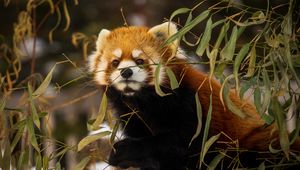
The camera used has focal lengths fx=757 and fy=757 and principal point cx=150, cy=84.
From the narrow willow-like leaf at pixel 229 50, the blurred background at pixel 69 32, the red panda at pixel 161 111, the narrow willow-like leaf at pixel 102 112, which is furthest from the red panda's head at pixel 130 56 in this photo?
the blurred background at pixel 69 32

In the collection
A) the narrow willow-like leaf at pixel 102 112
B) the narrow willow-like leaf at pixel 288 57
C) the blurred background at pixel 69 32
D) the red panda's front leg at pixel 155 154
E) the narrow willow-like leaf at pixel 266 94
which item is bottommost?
the blurred background at pixel 69 32

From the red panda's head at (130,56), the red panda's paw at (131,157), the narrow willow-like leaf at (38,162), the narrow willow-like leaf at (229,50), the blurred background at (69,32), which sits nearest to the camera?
the narrow willow-like leaf at (229,50)

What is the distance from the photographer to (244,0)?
8672 millimetres

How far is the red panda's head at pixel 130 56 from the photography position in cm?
426

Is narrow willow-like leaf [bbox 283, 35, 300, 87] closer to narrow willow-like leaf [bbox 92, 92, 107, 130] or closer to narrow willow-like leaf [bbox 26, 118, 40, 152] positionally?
narrow willow-like leaf [bbox 92, 92, 107, 130]

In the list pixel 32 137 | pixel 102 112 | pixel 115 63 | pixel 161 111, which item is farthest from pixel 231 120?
pixel 32 137

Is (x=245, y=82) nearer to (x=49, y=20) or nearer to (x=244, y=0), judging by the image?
(x=244, y=0)

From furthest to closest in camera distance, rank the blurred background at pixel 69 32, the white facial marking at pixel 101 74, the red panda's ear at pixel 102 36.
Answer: the blurred background at pixel 69 32, the red panda's ear at pixel 102 36, the white facial marking at pixel 101 74

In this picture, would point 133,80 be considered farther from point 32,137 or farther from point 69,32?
point 69,32

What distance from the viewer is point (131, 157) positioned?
4160 millimetres

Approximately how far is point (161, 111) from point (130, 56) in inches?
15.4

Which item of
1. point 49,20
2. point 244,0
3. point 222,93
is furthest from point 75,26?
point 222,93

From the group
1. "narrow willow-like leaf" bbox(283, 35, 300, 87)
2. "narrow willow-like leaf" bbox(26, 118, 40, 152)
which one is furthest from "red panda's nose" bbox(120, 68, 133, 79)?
"narrow willow-like leaf" bbox(283, 35, 300, 87)

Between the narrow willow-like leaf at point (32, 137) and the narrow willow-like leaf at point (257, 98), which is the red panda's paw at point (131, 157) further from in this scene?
the narrow willow-like leaf at point (257, 98)
